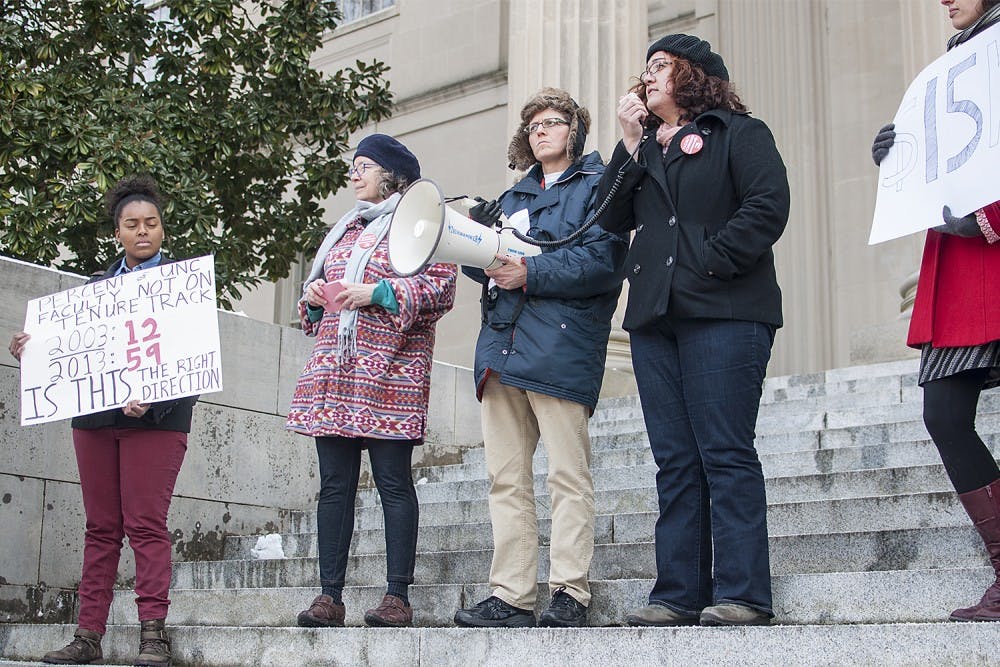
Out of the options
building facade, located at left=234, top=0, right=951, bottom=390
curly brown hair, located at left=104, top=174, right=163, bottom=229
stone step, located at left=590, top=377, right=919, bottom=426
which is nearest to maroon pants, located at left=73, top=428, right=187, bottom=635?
curly brown hair, located at left=104, top=174, right=163, bottom=229

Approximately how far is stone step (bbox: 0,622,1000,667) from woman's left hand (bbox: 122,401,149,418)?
3.17ft

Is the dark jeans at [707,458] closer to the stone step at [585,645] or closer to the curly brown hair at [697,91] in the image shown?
the stone step at [585,645]

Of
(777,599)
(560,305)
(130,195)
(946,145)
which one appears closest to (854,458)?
(777,599)

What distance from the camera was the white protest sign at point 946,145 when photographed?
4168mm

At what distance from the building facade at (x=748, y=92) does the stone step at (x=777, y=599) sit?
4.77 m

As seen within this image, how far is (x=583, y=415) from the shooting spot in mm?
5023

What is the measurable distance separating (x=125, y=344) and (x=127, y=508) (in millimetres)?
715

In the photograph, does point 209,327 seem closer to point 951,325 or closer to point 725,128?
point 725,128

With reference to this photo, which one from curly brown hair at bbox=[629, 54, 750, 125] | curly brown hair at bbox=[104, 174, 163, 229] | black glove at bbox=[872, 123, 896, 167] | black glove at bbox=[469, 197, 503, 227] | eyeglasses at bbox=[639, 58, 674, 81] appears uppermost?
eyeglasses at bbox=[639, 58, 674, 81]

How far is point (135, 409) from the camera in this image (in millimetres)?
5402

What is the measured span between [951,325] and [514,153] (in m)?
2.03

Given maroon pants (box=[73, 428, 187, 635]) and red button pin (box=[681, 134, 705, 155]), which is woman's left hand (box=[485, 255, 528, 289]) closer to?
red button pin (box=[681, 134, 705, 155])

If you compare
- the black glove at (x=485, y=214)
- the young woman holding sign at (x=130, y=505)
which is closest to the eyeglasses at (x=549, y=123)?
the black glove at (x=485, y=214)

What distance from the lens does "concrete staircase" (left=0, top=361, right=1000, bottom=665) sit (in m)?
4.05
